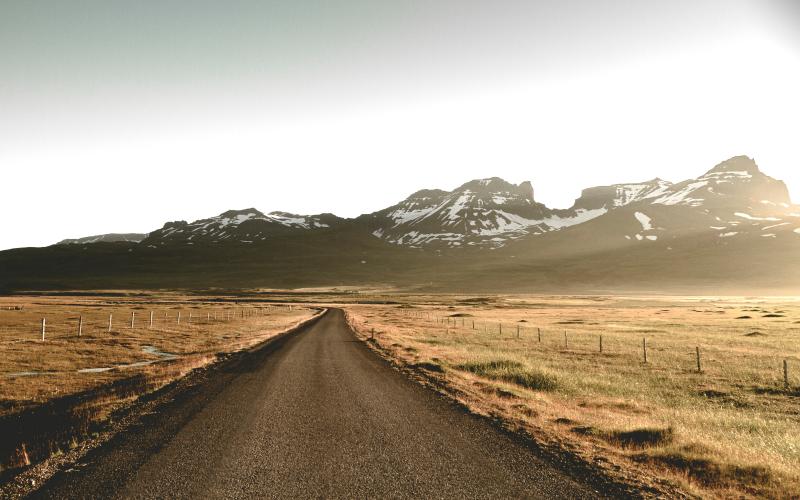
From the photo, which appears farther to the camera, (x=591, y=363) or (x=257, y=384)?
(x=591, y=363)

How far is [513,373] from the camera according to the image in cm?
2323

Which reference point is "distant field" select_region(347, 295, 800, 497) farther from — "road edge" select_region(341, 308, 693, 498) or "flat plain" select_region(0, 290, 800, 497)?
"road edge" select_region(341, 308, 693, 498)

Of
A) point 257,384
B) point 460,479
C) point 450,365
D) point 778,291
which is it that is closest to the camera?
point 460,479

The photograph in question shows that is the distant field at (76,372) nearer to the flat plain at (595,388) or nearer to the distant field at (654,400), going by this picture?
the flat plain at (595,388)

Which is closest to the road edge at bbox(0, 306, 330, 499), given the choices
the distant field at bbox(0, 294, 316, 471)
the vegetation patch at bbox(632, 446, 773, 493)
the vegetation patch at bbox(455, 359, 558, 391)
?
the distant field at bbox(0, 294, 316, 471)

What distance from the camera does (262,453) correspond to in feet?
32.2

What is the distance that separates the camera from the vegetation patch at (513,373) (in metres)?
21.5

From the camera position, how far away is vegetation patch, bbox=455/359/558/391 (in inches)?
845

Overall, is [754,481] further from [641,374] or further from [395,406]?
[641,374]

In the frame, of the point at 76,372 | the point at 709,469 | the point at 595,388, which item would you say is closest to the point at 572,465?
the point at 709,469

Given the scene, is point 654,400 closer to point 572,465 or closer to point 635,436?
point 635,436

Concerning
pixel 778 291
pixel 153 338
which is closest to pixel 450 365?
pixel 153 338

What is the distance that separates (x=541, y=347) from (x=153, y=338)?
32.3 metres

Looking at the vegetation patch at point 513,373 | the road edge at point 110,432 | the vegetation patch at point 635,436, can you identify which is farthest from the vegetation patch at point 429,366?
the vegetation patch at point 635,436
